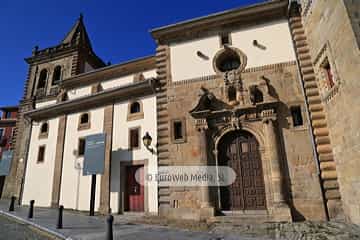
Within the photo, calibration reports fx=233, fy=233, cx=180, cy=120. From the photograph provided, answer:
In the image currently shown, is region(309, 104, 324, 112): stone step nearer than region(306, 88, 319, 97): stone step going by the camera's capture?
Yes

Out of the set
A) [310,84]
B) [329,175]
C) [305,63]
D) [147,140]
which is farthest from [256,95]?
[147,140]

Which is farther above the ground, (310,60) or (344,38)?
(310,60)

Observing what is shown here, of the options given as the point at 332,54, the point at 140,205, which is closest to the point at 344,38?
the point at 332,54

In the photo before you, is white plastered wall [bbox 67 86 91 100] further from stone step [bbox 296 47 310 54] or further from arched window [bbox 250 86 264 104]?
stone step [bbox 296 47 310 54]

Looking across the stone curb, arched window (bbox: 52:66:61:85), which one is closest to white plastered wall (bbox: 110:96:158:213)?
the stone curb

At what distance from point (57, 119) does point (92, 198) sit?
6741 millimetres

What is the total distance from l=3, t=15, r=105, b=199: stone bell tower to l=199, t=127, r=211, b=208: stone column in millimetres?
12827

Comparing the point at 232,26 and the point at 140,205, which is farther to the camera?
the point at 140,205

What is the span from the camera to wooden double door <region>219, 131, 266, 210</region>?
839 centimetres

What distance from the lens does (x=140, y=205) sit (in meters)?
11.2

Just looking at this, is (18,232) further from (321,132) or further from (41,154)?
(321,132)

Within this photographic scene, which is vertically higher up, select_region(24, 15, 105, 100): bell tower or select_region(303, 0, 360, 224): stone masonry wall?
select_region(24, 15, 105, 100): bell tower

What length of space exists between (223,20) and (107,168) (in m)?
9.08

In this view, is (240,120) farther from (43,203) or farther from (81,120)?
(43,203)
